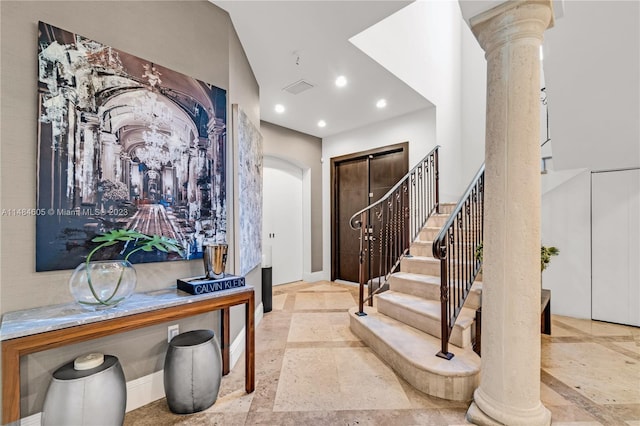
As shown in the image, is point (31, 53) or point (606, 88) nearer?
point (31, 53)

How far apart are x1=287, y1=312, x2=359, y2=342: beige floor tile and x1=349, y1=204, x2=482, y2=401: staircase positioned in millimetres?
176

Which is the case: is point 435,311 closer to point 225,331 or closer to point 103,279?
point 225,331

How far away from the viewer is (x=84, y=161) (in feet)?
5.55

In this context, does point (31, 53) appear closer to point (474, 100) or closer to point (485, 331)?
point (485, 331)

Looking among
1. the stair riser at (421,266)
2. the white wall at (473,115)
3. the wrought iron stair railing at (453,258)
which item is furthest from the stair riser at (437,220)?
the white wall at (473,115)

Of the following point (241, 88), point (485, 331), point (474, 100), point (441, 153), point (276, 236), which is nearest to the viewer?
point (485, 331)

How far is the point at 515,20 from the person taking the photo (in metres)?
1.61

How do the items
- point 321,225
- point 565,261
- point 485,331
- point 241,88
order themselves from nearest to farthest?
point 485,331, point 241,88, point 565,261, point 321,225

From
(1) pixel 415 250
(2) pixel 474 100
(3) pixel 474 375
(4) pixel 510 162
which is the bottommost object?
(3) pixel 474 375

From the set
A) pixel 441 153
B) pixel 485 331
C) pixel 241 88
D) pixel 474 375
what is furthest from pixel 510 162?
pixel 441 153

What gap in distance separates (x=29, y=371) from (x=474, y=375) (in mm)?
2711

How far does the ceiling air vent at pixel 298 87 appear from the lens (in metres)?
3.57

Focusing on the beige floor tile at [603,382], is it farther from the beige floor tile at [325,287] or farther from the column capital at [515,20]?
the beige floor tile at [325,287]

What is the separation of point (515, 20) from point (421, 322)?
2375 millimetres
